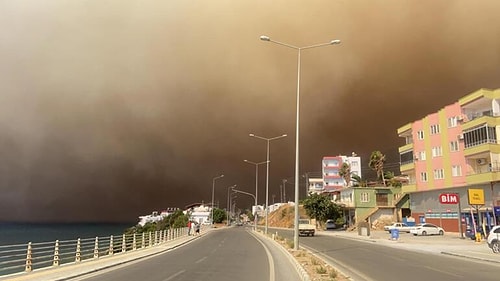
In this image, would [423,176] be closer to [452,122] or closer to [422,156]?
[422,156]

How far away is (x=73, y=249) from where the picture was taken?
2211 cm

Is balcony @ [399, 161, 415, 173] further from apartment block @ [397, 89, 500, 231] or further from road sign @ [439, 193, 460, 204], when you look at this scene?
road sign @ [439, 193, 460, 204]

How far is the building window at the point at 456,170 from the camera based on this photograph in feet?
180

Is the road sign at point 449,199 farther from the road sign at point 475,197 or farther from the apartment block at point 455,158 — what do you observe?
the road sign at point 475,197

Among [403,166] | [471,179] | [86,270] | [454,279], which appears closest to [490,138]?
[471,179]

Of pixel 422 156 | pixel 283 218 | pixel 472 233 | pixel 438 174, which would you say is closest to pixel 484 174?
pixel 472 233

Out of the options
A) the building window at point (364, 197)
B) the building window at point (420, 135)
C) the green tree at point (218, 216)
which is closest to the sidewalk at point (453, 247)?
the building window at point (420, 135)

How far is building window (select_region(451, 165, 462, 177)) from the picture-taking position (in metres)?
55.0

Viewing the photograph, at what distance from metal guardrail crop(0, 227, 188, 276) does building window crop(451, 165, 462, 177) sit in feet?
121

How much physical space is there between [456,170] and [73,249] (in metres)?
49.5

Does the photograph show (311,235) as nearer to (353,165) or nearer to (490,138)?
(490,138)

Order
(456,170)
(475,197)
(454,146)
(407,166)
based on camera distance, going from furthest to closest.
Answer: (407,166) < (454,146) < (456,170) < (475,197)

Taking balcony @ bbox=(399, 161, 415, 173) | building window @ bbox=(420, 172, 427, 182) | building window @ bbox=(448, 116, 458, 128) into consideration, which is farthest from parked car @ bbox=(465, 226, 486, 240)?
balcony @ bbox=(399, 161, 415, 173)

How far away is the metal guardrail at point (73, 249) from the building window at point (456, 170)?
121ft
